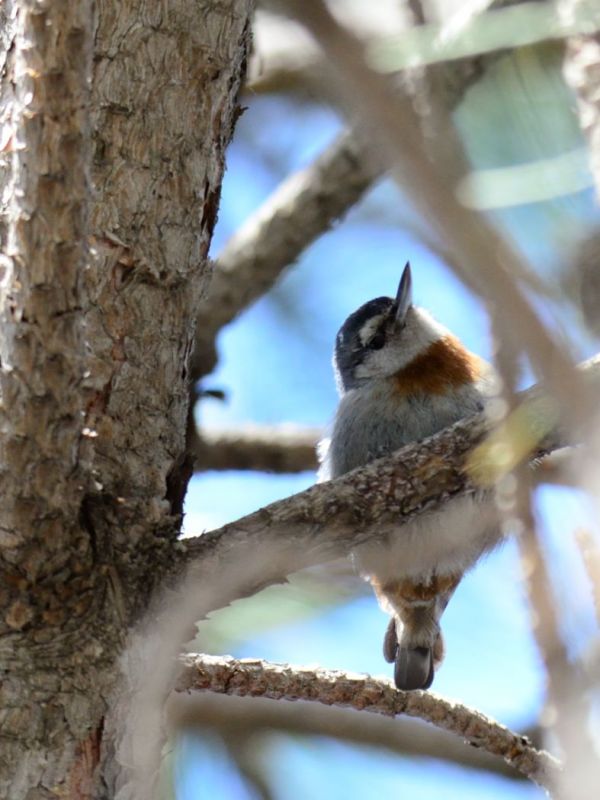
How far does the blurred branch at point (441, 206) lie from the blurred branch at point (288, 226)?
3.00m

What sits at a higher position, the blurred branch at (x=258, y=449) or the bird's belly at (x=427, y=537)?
the blurred branch at (x=258, y=449)

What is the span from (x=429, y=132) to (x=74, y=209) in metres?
0.52

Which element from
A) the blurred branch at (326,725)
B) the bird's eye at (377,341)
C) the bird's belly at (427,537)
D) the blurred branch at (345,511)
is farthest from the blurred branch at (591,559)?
the bird's eye at (377,341)

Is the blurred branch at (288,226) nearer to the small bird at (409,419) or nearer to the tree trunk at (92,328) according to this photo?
the small bird at (409,419)

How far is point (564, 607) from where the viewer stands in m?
0.90

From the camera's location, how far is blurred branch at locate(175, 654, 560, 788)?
202cm

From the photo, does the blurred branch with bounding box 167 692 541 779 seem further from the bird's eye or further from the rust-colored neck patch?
the bird's eye

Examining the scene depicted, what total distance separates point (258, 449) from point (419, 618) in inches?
37.5

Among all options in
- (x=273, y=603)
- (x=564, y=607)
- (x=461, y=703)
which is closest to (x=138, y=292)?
(x=461, y=703)

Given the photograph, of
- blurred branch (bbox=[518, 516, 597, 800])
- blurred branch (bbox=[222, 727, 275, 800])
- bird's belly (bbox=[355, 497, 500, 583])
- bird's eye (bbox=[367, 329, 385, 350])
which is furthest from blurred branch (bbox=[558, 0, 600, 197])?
blurred branch (bbox=[222, 727, 275, 800])

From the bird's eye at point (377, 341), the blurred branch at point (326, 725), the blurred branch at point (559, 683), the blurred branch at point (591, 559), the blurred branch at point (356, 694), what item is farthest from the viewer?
the bird's eye at point (377, 341)

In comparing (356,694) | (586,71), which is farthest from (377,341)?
(586,71)

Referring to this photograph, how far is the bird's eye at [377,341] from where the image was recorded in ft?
12.2

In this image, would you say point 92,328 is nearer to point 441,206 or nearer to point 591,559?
point 591,559
